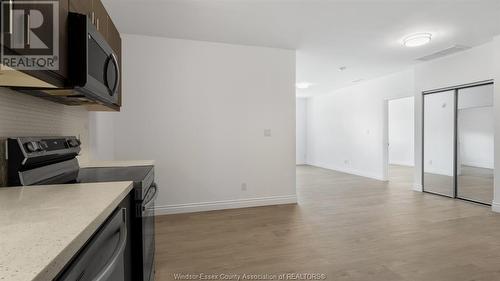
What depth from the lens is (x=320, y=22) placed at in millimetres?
3145

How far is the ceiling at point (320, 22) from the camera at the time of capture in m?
2.73

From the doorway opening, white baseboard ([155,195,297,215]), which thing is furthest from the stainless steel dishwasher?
the doorway opening

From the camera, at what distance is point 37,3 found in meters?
0.94

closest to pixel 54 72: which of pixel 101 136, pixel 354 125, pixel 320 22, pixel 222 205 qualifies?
pixel 101 136

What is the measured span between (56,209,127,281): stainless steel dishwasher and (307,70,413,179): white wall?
6242 mm

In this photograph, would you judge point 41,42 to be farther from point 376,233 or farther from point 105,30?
point 376,233

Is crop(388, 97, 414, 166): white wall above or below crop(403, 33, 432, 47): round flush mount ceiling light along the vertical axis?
below

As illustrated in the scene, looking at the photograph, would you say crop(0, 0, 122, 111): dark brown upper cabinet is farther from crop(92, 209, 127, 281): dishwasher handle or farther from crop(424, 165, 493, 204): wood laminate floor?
crop(424, 165, 493, 204): wood laminate floor

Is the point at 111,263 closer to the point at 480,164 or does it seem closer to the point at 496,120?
the point at 496,120

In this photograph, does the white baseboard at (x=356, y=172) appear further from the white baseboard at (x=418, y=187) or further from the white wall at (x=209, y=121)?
the white wall at (x=209, y=121)

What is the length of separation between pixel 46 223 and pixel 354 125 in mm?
7487

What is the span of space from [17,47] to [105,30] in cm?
120

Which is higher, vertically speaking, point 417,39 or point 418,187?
point 417,39

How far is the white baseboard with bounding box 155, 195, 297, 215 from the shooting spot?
367cm
